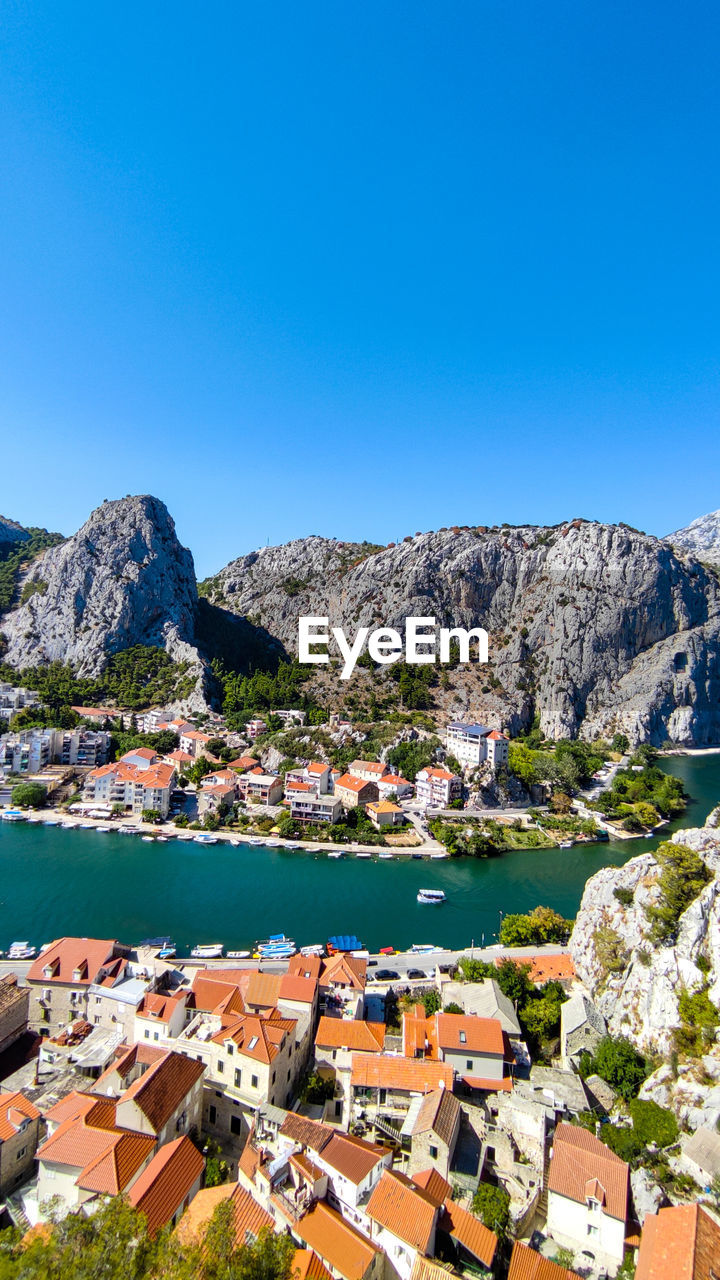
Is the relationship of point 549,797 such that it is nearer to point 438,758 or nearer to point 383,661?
point 438,758

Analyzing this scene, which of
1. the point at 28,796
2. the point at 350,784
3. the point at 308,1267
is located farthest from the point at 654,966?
the point at 28,796

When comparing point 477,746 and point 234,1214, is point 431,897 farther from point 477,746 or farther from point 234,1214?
point 477,746

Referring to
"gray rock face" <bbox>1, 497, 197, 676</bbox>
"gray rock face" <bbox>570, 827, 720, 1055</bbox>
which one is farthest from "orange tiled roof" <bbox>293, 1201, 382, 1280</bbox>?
"gray rock face" <bbox>1, 497, 197, 676</bbox>

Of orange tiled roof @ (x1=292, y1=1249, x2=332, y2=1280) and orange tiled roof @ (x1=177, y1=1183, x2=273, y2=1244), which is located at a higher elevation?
orange tiled roof @ (x1=292, y1=1249, x2=332, y2=1280)

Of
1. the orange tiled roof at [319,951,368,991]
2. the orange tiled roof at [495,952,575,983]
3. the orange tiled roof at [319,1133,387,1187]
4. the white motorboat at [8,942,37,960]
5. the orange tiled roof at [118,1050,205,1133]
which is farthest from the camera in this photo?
the white motorboat at [8,942,37,960]

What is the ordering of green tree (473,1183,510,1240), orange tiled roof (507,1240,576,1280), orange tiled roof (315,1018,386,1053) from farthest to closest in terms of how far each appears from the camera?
1. orange tiled roof (315,1018,386,1053)
2. green tree (473,1183,510,1240)
3. orange tiled roof (507,1240,576,1280)

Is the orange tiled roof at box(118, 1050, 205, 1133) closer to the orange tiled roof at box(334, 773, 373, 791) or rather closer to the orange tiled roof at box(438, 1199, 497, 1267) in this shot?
the orange tiled roof at box(438, 1199, 497, 1267)

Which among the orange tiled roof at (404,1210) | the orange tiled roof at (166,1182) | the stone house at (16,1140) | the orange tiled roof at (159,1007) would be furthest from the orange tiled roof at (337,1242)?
the orange tiled roof at (159,1007)

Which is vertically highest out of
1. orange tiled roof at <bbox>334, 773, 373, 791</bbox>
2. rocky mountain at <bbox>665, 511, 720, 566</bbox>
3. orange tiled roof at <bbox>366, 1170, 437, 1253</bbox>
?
rocky mountain at <bbox>665, 511, 720, 566</bbox>
